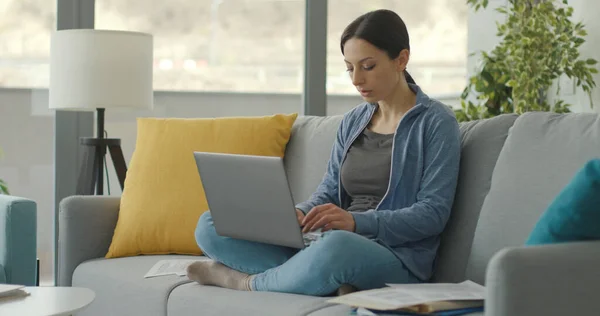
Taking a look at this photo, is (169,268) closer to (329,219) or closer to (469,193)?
(329,219)

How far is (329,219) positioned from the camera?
91.7 inches

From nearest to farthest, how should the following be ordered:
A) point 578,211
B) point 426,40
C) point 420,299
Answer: point 578,211 → point 420,299 → point 426,40

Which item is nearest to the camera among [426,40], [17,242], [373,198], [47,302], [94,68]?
[47,302]

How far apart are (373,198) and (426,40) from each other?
268 cm

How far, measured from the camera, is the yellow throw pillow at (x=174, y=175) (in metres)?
3.07

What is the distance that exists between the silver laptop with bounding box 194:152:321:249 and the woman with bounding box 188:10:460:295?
6 cm

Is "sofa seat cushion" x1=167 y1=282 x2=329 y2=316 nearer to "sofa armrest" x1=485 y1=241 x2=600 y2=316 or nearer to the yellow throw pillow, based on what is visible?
the yellow throw pillow

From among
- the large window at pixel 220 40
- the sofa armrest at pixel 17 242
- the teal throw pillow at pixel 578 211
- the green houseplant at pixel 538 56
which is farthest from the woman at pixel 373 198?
the large window at pixel 220 40

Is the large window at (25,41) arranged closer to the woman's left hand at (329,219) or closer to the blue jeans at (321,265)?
the blue jeans at (321,265)

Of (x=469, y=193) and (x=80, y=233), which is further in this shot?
(x=80, y=233)

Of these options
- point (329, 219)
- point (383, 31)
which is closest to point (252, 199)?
point (329, 219)

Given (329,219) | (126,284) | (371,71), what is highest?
(371,71)

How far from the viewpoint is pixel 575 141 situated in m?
2.18

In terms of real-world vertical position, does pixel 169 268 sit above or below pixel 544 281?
below
